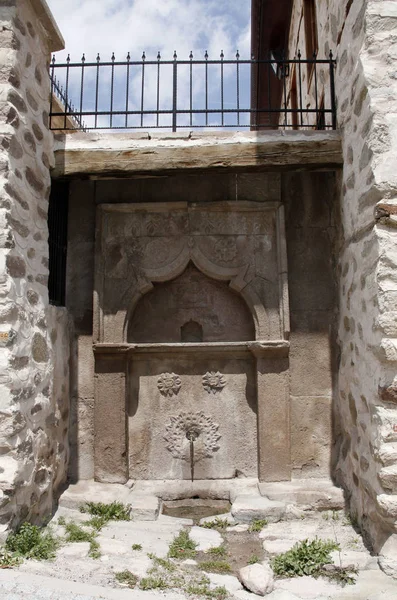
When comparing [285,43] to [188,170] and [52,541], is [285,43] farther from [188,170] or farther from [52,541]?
[52,541]

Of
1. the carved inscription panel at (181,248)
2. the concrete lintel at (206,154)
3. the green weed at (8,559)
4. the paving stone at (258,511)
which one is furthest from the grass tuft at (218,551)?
the concrete lintel at (206,154)

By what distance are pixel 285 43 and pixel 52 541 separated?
897cm

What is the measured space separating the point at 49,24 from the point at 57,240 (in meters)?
1.82

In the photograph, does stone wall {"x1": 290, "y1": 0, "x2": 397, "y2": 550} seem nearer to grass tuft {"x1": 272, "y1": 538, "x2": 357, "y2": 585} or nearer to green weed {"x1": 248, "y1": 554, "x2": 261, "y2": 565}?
grass tuft {"x1": 272, "y1": 538, "x2": 357, "y2": 585}

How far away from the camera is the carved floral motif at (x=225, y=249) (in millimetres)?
4777

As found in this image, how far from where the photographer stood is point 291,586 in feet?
9.77

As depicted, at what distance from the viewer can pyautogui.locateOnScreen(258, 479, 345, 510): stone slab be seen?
4172mm

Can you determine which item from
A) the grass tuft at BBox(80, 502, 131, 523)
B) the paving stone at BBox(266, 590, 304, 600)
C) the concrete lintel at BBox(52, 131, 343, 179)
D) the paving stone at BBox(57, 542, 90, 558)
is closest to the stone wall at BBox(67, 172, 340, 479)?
the concrete lintel at BBox(52, 131, 343, 179)

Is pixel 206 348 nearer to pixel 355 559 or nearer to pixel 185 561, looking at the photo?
pixel 185 561

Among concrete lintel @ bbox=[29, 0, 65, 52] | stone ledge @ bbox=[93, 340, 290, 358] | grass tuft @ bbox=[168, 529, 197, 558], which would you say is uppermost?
concrete lintel @ bbox=[29, 0, 65, 52]

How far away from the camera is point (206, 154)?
4.35 metres

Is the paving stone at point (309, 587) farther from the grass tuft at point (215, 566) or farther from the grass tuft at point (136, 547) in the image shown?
the grass tuft at point (136, 547)

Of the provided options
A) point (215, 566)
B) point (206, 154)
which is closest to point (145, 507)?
point (215, 566)

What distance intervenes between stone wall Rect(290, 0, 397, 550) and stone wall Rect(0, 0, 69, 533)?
93.7 inches
